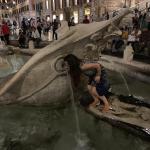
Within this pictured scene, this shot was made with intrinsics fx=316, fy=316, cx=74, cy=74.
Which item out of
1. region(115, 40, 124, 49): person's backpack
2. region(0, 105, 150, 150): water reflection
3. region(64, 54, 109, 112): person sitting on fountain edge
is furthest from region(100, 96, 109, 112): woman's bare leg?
region(115, 40, 124, 49): person's backpack

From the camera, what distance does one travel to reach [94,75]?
263 inches

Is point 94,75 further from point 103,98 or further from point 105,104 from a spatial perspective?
point 105,104

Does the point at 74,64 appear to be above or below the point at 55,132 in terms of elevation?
above

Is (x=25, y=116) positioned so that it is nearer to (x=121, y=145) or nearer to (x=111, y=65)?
(x=121, y=145)

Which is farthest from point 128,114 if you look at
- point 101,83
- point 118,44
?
point 118,44

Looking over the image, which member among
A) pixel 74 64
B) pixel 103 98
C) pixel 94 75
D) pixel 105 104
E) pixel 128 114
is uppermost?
pixel 74 64

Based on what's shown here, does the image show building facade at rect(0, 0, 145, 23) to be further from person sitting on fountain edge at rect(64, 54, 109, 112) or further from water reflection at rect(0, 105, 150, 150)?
person sitting on fountain edge at rect(64, 54, 109, 112)

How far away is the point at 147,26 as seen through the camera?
530 inches

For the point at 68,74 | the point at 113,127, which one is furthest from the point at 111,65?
the point at 113,127

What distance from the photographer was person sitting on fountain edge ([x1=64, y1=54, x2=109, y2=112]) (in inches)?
257

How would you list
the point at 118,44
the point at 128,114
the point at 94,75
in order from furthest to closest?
the point at 118,44, the point at 94,75, the point at 128,114

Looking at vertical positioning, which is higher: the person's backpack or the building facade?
the building facade

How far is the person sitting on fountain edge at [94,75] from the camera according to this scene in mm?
6539

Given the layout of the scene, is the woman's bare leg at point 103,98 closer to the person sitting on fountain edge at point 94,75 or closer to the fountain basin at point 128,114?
the person sitting on fountain edge at point 94,75
